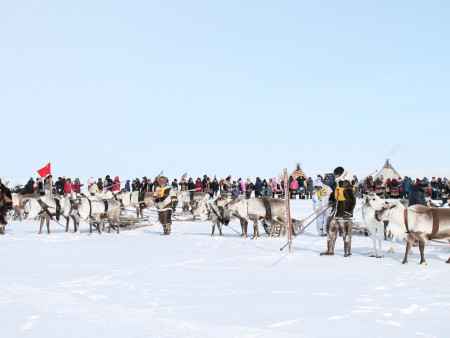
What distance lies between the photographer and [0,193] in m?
13.9

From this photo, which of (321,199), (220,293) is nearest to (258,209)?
(321,199)

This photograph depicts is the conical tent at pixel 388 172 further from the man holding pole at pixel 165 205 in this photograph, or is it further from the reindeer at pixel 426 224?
the reindeer at pixel 426 224

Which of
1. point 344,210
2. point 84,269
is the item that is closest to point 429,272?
point 344,210

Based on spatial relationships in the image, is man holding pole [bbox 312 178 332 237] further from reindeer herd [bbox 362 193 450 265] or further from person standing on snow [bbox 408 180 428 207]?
reindeer herd [bbox 362 193 450 265]

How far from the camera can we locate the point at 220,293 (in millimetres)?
6375

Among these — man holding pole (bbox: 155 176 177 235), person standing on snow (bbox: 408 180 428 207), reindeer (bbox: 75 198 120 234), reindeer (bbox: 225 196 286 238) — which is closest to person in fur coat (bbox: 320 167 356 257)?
person standing on snow (bbox: 408 180 428 207)

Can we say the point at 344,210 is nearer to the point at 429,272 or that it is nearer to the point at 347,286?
the point at 429,272

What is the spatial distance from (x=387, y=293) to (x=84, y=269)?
5085mm

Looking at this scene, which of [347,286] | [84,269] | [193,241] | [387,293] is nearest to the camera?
[387,293]

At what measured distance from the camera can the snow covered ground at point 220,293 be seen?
482 cm

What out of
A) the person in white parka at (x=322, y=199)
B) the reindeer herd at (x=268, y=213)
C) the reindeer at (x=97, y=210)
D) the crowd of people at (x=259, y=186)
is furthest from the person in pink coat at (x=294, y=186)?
the reindeer at (x=97, y=210)

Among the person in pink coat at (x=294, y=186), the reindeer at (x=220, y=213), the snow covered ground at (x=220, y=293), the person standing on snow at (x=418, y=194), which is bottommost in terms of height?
the snow covered ground at (x=220, y=293)

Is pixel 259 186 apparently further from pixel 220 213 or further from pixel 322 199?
pixel 220 213

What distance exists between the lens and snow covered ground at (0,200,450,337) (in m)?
4.82
